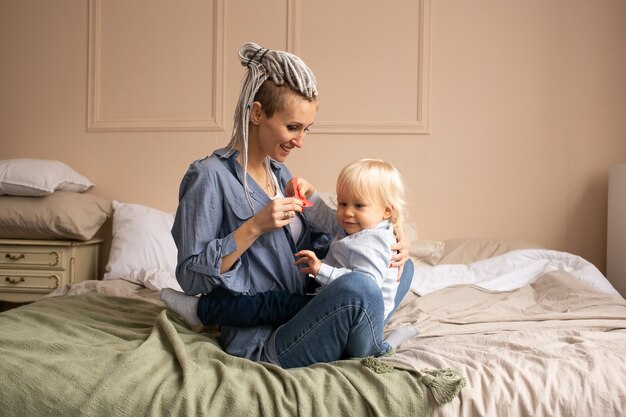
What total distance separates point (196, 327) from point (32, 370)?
502mm

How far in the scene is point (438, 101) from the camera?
3.26m

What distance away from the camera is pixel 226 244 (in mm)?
1447

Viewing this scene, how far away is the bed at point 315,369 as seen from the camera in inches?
46.2

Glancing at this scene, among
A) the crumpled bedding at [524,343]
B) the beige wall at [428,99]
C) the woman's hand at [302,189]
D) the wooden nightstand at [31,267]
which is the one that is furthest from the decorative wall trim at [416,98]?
the woman's hand at [302,189]

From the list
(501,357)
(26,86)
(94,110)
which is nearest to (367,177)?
(501,357)

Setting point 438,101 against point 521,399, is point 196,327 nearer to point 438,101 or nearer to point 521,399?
point 521,399

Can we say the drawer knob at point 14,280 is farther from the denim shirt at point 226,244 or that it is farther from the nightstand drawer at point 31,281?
the denim shirt at point 226,244

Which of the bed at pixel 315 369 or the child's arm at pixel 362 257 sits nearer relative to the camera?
the bed at pixel 315 369

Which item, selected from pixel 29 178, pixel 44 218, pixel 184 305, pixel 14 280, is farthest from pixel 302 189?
pixel 14 280

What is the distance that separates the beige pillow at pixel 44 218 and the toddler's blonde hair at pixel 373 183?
5.99 ft

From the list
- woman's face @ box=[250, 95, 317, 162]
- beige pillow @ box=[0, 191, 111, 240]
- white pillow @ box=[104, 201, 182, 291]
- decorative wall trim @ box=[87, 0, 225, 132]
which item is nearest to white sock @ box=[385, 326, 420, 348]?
woman's face @ box=[250, 95, 317, 162]

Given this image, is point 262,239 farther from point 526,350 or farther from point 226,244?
point 526,350


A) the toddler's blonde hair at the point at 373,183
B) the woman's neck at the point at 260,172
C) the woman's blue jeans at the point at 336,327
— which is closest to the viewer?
the woman's blue jeans at the point at 336,327

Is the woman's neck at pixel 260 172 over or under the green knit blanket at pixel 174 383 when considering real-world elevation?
over
